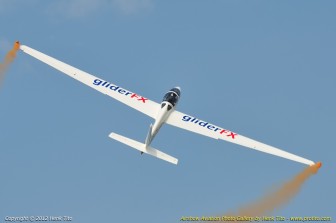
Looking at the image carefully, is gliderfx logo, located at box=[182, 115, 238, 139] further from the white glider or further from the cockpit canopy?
the cockpit canopy

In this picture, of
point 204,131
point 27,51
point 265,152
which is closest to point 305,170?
point 265,152

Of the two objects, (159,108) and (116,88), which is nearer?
(159,108)

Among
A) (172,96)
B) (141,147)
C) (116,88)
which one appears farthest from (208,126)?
(116,88)

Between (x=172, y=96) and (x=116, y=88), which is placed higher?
(x=172, y=96)

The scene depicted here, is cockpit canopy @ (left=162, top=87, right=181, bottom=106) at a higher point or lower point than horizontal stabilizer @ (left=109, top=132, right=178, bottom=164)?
higher

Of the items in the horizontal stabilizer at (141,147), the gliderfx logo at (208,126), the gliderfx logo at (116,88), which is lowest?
the horizontal stabilizer at (141,147)

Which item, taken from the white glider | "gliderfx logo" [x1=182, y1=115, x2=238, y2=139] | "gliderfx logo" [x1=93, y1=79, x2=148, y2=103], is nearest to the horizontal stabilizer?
the white glider

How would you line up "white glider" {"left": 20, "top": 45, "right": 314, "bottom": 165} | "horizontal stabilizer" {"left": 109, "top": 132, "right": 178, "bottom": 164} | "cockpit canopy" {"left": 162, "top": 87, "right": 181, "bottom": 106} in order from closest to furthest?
"horizontal stabilizer" {"left": 109, "top": 132, "right": 178, "bottom": 164}, "white glider" {"left": 20, "top": 45, "right": 314, "bottom": 165}, "cockpit canopy" {"left": 162, "top": 87, "right": 181, "bottom": 106}

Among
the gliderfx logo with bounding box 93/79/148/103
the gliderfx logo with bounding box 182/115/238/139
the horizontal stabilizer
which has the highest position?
the gliderfx logo with bounding box 93/79/148/103

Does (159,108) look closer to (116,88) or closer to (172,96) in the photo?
(172,96)

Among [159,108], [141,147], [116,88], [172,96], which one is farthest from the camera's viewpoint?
[172,96]

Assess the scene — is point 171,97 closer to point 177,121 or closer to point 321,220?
point 177,121

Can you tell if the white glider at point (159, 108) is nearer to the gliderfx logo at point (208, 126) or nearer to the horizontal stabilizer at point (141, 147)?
the gliderfx logo at point (208, 126)

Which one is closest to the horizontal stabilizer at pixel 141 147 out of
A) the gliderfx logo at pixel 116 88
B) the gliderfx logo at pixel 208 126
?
the gliderfx logo at pixel 208 126
